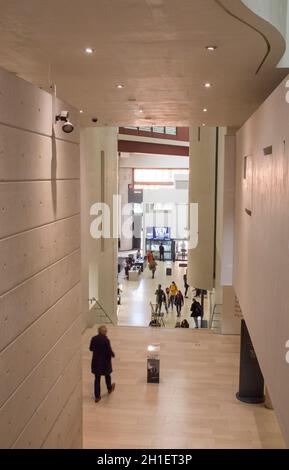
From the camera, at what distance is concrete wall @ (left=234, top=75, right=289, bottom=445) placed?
429cm

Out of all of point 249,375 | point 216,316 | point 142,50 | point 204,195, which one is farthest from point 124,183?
point 142,50

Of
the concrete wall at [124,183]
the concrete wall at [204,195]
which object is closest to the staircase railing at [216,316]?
the concrete wall at [204,195]

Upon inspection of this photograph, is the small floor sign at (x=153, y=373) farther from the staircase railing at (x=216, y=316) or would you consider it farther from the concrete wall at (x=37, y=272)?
the staircase railing at (x=216, y=316)

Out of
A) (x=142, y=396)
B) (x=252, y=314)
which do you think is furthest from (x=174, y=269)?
(x=252, y=314)

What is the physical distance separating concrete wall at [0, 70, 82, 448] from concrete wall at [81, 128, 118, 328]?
6877mm

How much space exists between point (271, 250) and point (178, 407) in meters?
4.84

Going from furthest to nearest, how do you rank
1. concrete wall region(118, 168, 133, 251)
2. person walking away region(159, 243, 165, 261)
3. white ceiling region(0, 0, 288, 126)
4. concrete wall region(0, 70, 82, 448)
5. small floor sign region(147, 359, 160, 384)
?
concrete wall region(118, 168, 133, 251) < person walking away region(159, 243, 165, 261) < small floor sign region(147, 359, 160, 384) < white ceiling region(0, 0, 288, 126) < concrete wall region(0, 70, 82, 448)

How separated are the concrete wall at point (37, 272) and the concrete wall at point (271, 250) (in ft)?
7.26

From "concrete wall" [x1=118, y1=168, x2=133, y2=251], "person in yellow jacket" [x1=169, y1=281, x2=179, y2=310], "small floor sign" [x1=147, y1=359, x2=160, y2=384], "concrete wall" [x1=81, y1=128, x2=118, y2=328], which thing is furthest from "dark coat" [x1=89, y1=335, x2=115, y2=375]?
"concrete wall" [x1=118, y1=168, x2=133, y2=251]

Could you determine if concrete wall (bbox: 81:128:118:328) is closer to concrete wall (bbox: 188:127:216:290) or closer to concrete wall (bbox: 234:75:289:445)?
concrete wall (bbox: 188:127:216:290)

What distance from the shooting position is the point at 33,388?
428 centimetres

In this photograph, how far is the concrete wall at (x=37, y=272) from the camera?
363cm

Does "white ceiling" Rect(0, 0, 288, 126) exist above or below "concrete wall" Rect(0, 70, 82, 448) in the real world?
above

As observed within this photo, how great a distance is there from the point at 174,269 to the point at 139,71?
25469 millimetres
